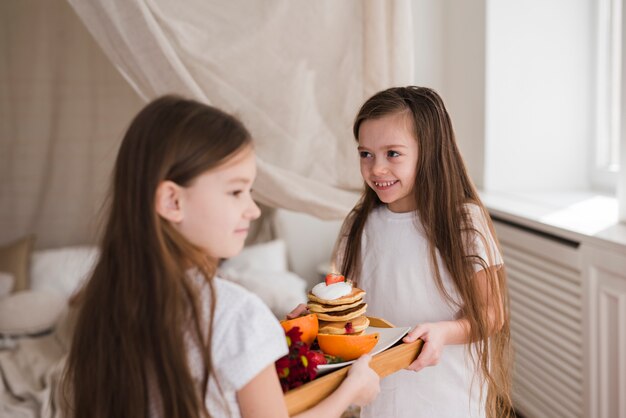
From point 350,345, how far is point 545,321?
1345 mm

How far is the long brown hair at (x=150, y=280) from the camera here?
0.92 m

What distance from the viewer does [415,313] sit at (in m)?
1.47

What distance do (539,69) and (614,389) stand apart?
130 cm

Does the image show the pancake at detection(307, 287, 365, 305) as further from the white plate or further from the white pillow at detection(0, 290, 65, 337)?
the white pillow at detection(0, 290, 65, 337)

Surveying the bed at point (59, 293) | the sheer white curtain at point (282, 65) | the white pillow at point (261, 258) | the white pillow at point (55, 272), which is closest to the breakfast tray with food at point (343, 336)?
the sheer white curtain at point (282, 65)

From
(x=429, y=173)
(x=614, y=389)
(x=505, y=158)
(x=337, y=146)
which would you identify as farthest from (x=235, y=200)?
(x=505, y=158)

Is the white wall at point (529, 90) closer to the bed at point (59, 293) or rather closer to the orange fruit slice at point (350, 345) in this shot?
the bed at point (59, 293)

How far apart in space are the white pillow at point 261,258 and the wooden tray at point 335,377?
173 centimetres

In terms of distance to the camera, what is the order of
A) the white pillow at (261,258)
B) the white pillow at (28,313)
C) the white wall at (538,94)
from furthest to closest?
the white pillow at (261,258) < the white wall at (538,94) < the white pillow at (28,313)

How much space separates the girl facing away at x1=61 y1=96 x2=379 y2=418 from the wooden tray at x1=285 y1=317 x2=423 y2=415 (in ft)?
0.23

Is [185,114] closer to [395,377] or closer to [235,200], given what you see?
[235,200]

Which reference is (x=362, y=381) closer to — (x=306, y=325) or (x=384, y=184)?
(x=306, y=325)

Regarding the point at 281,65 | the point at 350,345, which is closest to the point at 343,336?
the point at 350,345

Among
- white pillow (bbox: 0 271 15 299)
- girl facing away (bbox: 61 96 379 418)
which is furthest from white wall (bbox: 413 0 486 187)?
girl facing away (bbox: 61 96 379 418)
